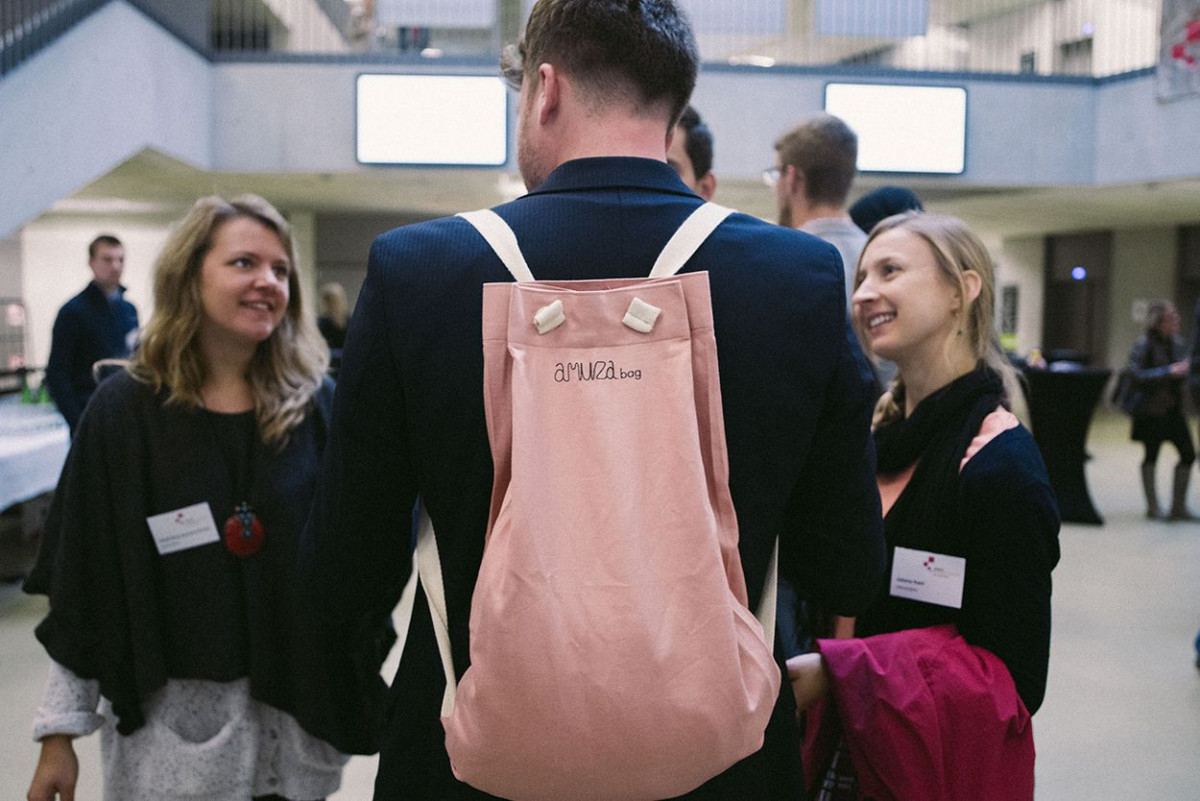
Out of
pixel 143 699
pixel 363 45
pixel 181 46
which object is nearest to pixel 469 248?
pixel 143 699

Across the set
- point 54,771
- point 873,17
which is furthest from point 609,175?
point 873,17

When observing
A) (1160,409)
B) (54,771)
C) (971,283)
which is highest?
(971,283)

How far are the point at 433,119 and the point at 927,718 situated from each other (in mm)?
8415

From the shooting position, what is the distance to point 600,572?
88 centimetres

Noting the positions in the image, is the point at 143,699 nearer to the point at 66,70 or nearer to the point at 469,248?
the point at 469,248

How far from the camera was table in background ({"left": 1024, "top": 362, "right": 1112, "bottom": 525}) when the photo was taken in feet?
21.7

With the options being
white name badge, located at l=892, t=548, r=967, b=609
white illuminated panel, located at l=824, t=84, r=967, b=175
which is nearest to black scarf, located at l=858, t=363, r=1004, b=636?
white name badge, located at l=892, t=548, r=967, b=609

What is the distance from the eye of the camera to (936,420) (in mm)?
1622

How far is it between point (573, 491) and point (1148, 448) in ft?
24.1

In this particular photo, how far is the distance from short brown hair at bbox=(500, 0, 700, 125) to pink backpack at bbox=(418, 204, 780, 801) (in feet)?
0.79

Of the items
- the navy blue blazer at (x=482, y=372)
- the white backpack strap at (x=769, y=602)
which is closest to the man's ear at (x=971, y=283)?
the navy blue blazer at (x=482, y=372)

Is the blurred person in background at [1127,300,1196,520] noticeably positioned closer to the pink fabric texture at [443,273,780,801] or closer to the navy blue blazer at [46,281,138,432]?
the navy blue blazer at [46,281,138,432]

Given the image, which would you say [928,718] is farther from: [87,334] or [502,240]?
[87,334]

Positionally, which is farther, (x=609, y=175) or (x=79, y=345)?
(x=79, y=345)
